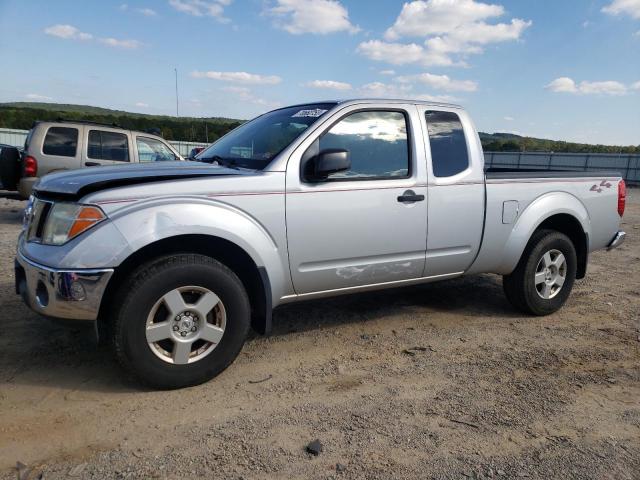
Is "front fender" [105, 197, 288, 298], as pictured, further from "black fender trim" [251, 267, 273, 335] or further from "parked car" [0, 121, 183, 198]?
"parked car" [0, 121, 183, 198]

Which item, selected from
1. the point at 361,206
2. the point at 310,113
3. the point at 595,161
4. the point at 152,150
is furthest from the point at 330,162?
the point at 595,161

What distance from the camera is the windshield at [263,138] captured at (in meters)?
3.56

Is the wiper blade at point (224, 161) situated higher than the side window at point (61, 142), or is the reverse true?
the side window at point (61, 142)

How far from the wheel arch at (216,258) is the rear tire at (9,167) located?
6.75m

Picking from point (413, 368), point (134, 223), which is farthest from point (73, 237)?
point (413, 368)

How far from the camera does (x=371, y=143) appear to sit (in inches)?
148

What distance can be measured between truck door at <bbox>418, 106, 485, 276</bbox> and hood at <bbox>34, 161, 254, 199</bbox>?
1545 millimetres

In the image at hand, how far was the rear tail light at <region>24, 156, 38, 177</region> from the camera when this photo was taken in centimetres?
890

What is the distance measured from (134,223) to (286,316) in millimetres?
2001

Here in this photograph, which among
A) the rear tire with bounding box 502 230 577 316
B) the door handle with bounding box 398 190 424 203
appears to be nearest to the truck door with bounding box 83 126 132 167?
the door handle with bounding box 398 190 424 203

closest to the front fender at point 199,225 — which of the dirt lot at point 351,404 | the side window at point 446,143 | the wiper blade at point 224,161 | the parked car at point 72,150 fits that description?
the wiper blade at point 224,161

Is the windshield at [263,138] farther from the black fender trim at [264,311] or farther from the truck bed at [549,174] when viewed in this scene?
the truck bed at [549,174]

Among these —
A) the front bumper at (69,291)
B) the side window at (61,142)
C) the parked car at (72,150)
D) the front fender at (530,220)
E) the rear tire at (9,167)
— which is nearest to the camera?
the front bumper at (69,291)

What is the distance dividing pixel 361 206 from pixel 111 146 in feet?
25.1
